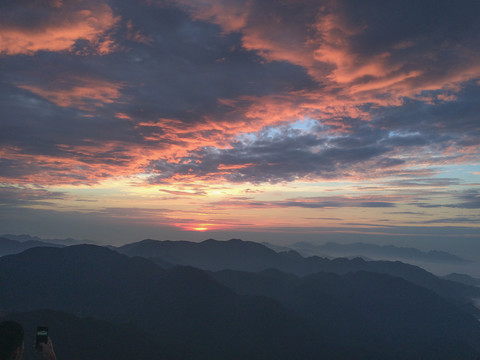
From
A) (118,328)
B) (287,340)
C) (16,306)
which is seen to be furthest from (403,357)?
(16,306)

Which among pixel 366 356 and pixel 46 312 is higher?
pixel 46 312

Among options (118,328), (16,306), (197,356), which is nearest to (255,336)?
(197,356)

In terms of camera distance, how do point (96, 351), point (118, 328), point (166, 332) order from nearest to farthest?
point (96, 351), point (118, 328), point (166, 332)

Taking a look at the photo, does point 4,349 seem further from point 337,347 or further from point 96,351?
point 337,347

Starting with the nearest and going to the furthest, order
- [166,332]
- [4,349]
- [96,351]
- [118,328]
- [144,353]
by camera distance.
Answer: [4,349] < [96,351] < [144,353] < [118,328] < [166,332]

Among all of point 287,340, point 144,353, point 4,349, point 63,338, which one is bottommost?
point 287,340

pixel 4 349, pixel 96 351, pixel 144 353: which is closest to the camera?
pixel 4 349

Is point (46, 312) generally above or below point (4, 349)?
below

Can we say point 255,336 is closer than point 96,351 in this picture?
No

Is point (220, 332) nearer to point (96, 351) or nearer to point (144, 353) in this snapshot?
point (144, 353)
